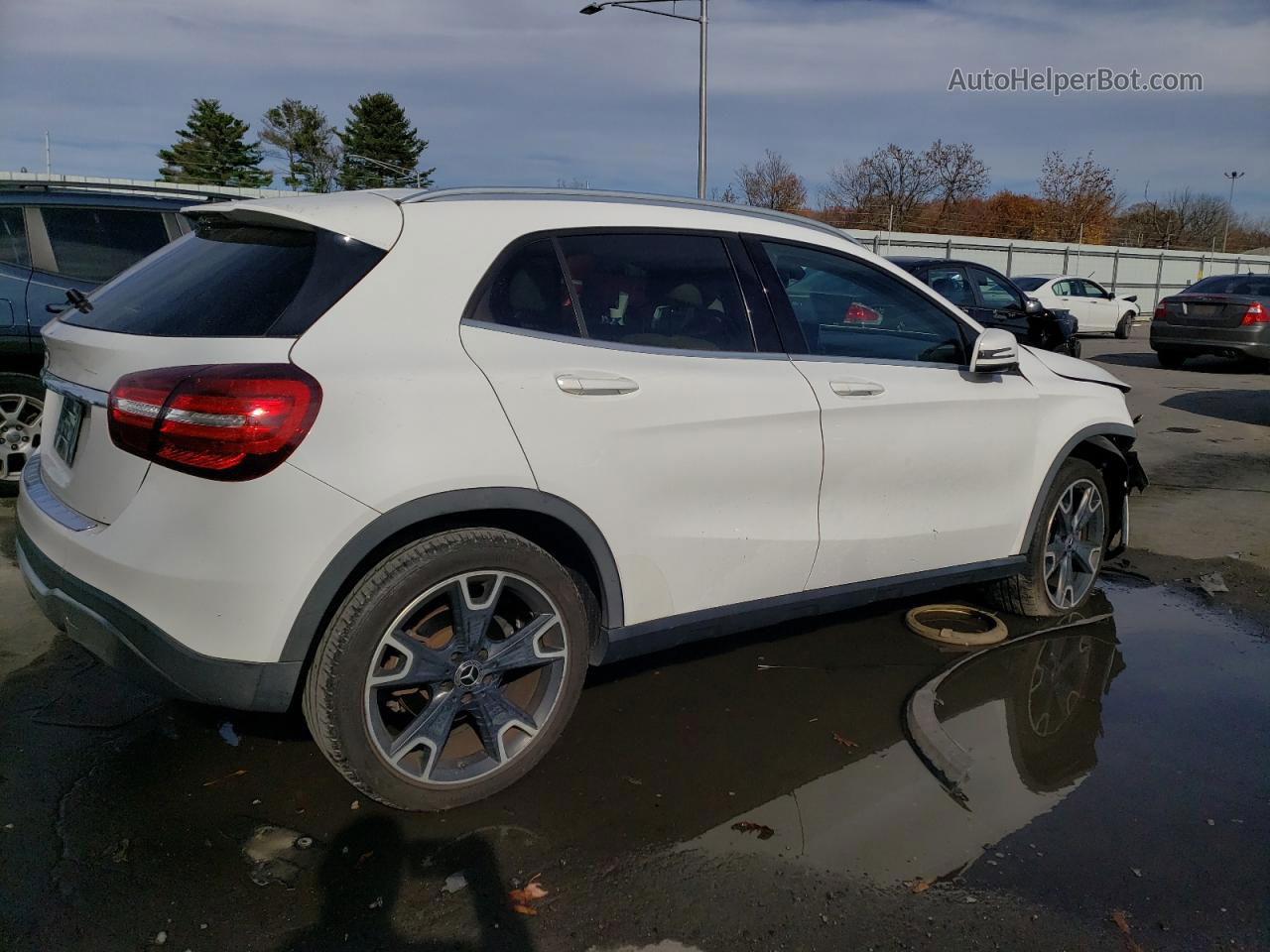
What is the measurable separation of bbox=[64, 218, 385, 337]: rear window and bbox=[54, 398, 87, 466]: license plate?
0.82ft

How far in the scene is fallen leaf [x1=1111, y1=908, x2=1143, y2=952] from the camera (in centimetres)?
247

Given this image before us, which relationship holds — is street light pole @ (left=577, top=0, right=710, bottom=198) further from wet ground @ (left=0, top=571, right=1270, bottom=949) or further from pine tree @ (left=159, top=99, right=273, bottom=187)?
pine tree @ (left=159, top=99, right=273, bottom=187)

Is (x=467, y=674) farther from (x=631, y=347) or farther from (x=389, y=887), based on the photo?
(x=631, y=347)

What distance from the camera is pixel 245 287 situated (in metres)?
2.83

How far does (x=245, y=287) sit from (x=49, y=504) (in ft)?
3.06

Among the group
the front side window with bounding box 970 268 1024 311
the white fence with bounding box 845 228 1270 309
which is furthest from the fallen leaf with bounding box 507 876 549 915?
the white fence with bounding box 845 228 1270 309

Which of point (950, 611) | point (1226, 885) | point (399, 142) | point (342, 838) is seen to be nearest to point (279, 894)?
point (342, 838)

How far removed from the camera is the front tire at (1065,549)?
177 inches

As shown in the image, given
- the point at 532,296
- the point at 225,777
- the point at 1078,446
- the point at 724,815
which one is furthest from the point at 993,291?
the point at 225,777

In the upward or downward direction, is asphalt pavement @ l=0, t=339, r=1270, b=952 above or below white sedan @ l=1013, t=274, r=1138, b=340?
below

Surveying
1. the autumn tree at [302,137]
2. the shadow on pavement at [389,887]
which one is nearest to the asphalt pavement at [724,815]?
the shadow on pavement at [389,887]

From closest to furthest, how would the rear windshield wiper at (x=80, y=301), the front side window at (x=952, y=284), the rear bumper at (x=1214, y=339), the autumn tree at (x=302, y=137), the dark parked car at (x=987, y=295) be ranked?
the rear windshield wiper at (x=80, y=301), the dark parked car at (x=987, y=295), the front side window at (x=952, y=284), the rear bumper at (x=1214, y=339), the autumn tree at (x=302, y=137)

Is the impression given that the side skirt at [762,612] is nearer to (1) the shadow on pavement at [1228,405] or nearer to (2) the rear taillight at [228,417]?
(2) the rear taillight at [228,417]

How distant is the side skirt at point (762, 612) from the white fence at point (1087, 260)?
26.4 meters
